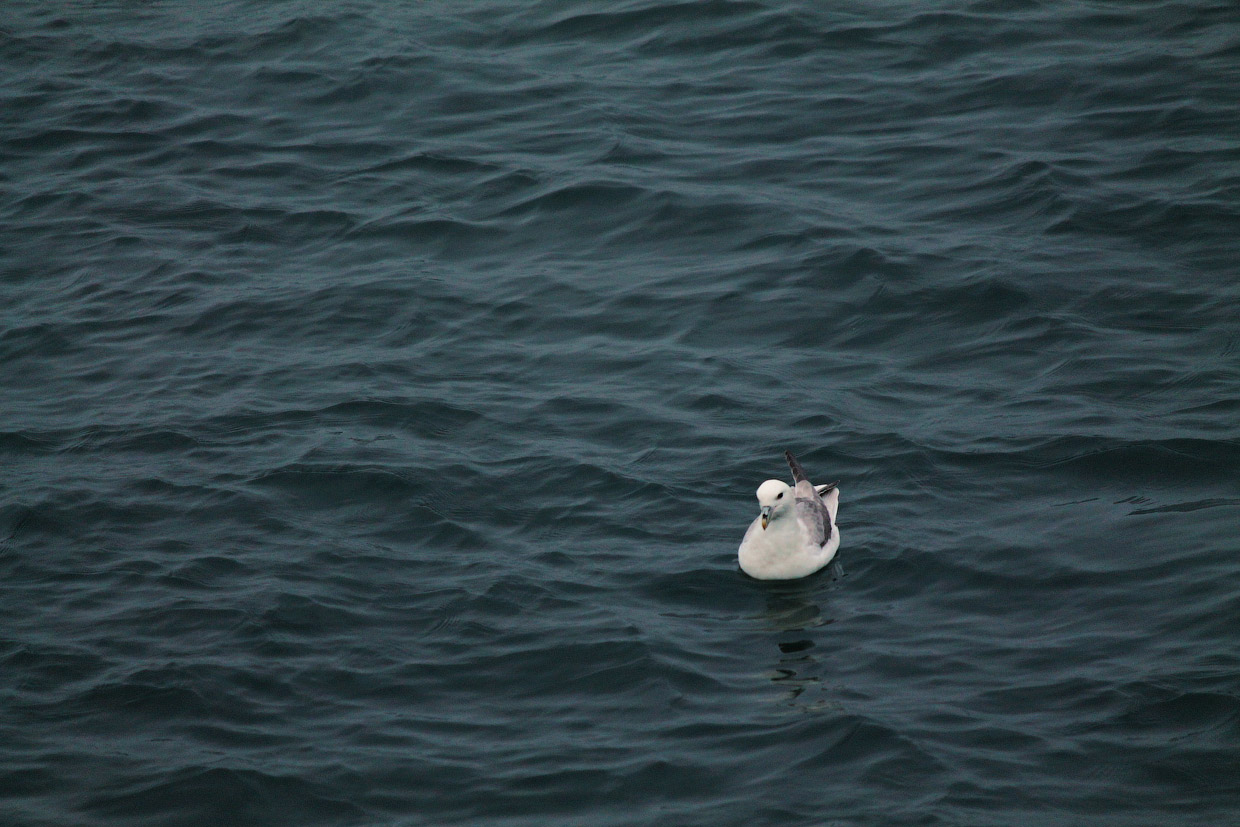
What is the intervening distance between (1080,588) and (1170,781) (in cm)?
212

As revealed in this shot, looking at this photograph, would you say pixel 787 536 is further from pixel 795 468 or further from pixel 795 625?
pixel 795 468

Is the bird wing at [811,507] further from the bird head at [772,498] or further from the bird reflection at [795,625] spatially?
the bird reflection at [795,625]

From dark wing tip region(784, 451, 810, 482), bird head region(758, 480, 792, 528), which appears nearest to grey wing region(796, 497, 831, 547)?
bird head region(758, 480, 792, 528)

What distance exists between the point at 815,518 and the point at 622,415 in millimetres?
2584

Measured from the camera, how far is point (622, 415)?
12.7 m

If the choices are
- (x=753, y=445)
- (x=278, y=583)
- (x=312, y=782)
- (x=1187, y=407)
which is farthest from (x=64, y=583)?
(x=1187, y=407)

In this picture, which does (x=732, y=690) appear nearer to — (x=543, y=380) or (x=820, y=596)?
(x=820, y=596)

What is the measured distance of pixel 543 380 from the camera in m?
13.3

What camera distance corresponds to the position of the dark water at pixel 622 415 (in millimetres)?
8695

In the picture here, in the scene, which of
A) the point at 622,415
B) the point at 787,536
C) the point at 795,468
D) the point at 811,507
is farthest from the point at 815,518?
the point at 622,415

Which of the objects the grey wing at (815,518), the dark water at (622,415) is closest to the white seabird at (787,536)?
the grey wing at (815,518)

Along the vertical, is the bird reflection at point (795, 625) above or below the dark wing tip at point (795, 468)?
below

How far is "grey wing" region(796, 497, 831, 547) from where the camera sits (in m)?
10.6

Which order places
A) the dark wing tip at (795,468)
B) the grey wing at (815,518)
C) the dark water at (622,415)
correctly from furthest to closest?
the dark wing tip at (795,468) → the grey wing at (815,518) → the dark water at (622,415)
